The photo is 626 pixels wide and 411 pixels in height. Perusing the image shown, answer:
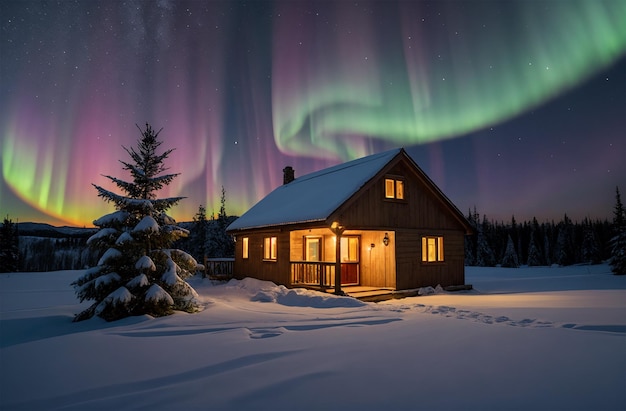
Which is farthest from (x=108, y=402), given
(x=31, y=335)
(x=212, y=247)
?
(x=212, y=247)

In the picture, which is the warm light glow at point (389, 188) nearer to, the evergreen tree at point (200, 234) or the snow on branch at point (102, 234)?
the snow on branch at point (102, 234)

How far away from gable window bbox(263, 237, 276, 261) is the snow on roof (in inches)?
38.9

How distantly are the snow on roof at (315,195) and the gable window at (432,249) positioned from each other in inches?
177

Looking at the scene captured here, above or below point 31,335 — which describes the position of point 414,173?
above

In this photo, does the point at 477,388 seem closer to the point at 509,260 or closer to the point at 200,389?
the point at 200,389

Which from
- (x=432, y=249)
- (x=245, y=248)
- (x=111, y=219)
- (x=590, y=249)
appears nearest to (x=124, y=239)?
(x=111, y=219)

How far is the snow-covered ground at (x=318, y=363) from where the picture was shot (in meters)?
4.44

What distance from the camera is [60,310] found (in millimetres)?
11422

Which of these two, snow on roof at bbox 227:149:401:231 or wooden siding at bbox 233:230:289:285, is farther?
wooden siding at bbox 233:230:289:285

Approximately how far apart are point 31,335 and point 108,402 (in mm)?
5379

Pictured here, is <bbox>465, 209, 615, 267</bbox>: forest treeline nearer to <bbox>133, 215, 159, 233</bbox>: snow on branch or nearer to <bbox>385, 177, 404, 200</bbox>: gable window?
<bbox>385, 177, 404, 200</bbox>: gable window

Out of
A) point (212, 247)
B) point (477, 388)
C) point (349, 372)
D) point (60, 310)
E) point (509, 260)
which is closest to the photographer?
point (477, 388)

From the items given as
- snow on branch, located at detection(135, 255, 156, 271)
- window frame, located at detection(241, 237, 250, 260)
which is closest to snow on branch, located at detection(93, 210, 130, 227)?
snow on branch, located at detection(135, 255, 156, 271)

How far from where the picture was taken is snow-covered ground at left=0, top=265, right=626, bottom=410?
4441 mm
